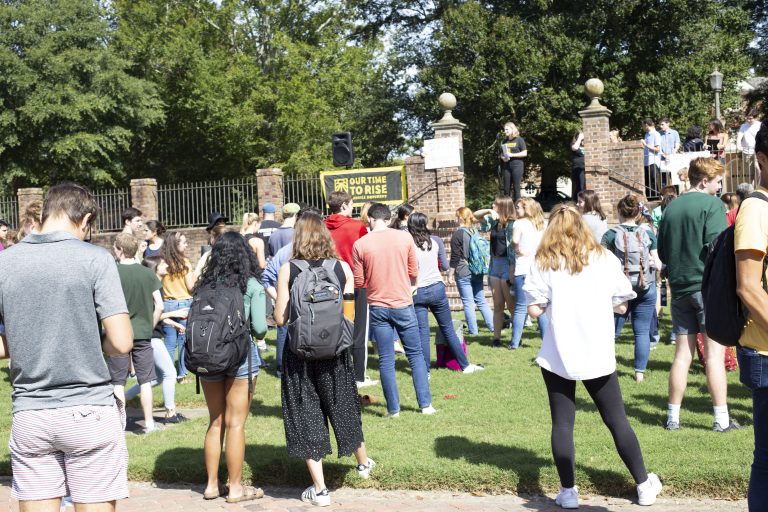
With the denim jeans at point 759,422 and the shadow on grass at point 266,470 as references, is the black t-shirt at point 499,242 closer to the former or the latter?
the shadow on grass at point 266,470

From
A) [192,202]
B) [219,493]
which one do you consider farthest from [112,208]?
[219,493]

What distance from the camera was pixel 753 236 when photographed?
4004 mm

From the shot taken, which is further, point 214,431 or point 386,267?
point 386,267

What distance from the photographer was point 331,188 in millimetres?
21922

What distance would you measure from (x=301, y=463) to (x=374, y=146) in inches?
1316

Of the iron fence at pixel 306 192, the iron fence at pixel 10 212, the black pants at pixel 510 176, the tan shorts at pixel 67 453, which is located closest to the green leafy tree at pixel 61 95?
the iron fence at pixel 10 212

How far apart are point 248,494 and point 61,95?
28.7 metres

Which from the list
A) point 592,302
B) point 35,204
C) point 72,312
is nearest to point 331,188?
point 35,204

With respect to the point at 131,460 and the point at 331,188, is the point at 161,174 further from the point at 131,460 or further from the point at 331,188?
the point at 131,460

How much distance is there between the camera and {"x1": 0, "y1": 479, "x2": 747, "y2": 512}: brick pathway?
5758mm

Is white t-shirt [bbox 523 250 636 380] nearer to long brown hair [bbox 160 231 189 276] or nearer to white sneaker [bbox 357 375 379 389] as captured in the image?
white sneaker [bbox 357 375 379 389]

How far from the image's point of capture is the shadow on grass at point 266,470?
666cm

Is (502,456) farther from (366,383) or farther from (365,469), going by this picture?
(366,383)

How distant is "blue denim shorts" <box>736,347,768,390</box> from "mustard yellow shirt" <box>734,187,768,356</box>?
0.08ft
